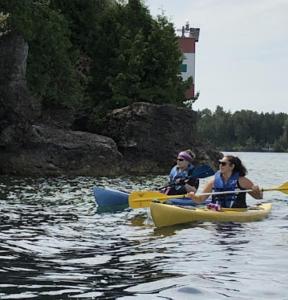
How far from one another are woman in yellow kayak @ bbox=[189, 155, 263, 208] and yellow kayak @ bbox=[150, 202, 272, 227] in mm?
365

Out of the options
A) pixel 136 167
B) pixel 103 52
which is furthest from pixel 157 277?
pixel 103 52

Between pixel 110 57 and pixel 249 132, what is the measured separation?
10368cm

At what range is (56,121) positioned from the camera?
1342 inches

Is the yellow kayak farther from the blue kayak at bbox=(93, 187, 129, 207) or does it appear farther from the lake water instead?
the blue kayak at bbox=(93, 187, 129, 207)

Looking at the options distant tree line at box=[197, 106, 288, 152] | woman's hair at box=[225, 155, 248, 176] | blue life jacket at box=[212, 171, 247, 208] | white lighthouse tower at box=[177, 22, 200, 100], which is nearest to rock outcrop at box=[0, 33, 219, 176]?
blue life jacket at box=[212, 171, 247, 208]

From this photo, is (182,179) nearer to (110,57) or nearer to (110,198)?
(110,198)

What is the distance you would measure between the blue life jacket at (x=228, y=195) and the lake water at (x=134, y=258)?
0.69m

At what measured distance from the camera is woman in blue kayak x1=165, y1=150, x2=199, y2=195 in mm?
13438

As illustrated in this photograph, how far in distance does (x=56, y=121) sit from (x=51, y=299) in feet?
95.2

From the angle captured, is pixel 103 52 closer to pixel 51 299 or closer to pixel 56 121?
pixel 56 121

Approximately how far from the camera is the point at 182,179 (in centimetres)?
→ 1347

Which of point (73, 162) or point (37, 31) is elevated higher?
point (37, 31)

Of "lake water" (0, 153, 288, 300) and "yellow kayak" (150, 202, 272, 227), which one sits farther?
"yellow kayak" (150, 202, 272, 227)

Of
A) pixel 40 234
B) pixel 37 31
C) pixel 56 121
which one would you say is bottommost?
pixel 40 234
